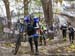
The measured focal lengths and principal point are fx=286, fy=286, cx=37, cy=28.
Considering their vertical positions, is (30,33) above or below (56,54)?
above

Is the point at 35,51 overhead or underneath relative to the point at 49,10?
underneath

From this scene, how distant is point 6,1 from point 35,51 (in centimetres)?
1335

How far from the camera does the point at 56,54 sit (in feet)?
43.5

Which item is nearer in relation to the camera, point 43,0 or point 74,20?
point 43,0

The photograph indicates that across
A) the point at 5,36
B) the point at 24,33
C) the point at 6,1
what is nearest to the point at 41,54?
the point at 24,33

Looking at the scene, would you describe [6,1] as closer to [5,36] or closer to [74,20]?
[5,36]

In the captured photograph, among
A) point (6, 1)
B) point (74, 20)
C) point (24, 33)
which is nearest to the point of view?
point (24, 33)

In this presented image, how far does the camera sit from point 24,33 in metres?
12.4

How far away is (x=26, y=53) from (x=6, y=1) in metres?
13.3

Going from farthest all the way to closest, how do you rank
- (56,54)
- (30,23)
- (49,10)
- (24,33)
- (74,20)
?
Answer: (74,20) → (49,10) → (56,54) → (24,33) → (30,23)

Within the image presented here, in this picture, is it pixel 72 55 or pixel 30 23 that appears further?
pixel 72 55

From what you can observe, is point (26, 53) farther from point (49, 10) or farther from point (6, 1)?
point (6, 1)

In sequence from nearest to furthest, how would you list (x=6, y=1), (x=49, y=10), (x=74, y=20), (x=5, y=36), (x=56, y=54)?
(x=56, y=54) → (x=5, y=36) → (x=49, y=10) → (x=6, y=1) → (x=74, y=20)

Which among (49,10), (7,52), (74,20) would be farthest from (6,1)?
(74,20)
